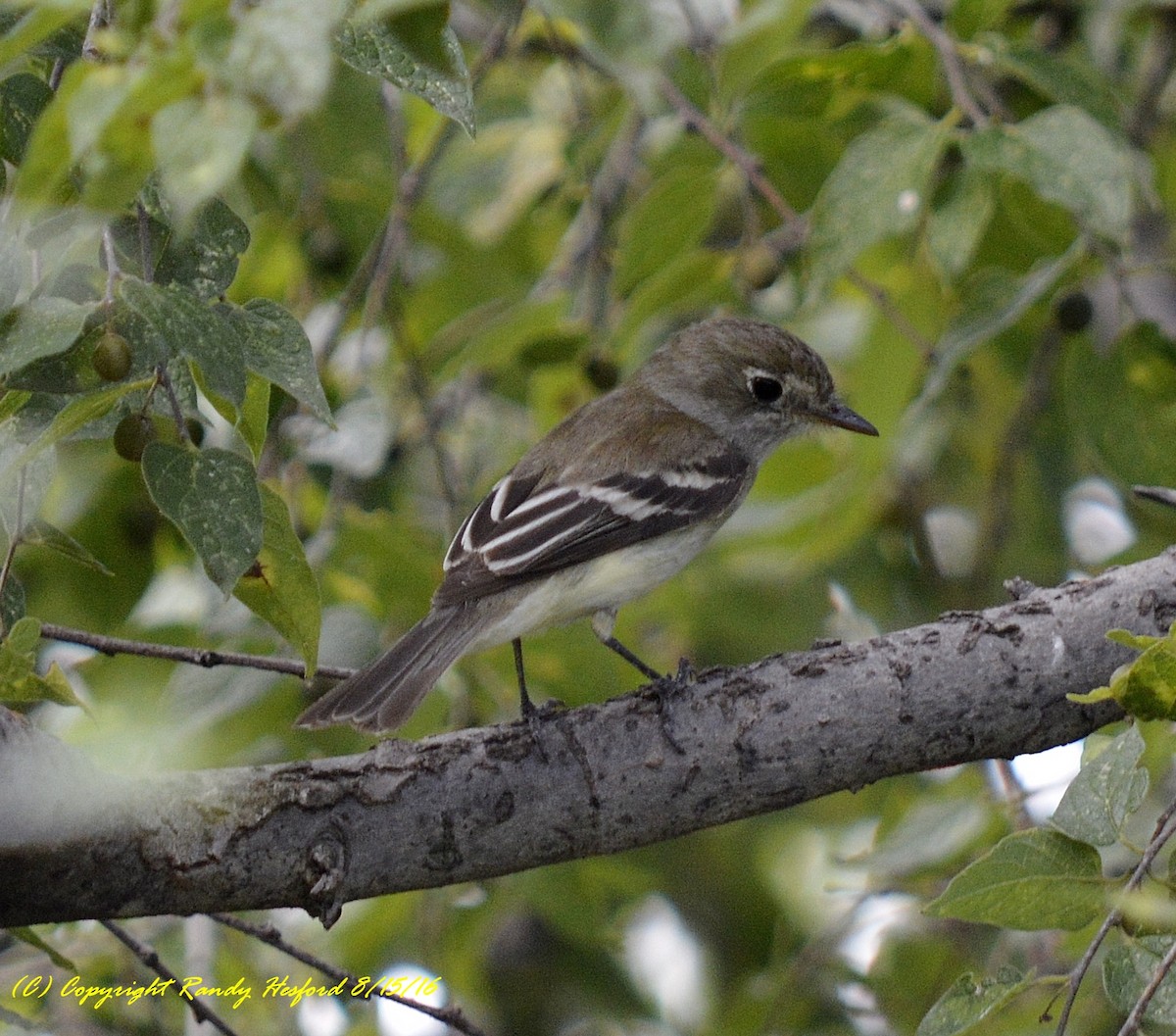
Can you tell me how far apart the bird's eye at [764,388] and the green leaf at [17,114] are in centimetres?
334

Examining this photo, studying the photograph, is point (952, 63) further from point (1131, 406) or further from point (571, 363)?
point (571, 363)

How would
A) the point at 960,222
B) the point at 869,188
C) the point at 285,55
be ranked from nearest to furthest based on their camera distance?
the point at 285,55, the point at 869,188, the point at 960,222

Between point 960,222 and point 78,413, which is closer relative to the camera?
point 78,413

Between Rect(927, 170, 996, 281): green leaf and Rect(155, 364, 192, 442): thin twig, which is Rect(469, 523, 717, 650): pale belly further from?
→ Rect(155, 364, 192, 442): thin twig

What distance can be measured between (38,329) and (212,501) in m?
0.35

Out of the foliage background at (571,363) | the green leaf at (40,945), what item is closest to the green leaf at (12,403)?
the foliage background at (571,363)

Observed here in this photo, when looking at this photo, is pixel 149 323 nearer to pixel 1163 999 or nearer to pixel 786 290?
pixel 1163 999

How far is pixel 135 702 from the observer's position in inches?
153

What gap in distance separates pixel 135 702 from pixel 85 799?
1377 millimetres

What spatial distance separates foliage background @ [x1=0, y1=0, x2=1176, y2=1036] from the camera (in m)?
2.17

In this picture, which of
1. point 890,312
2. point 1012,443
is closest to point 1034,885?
point 890,312

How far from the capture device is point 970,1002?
236cm

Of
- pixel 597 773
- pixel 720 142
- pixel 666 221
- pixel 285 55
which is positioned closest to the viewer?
pixel 285 55

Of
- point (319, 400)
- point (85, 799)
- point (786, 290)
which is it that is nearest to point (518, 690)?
point (85, 799)
